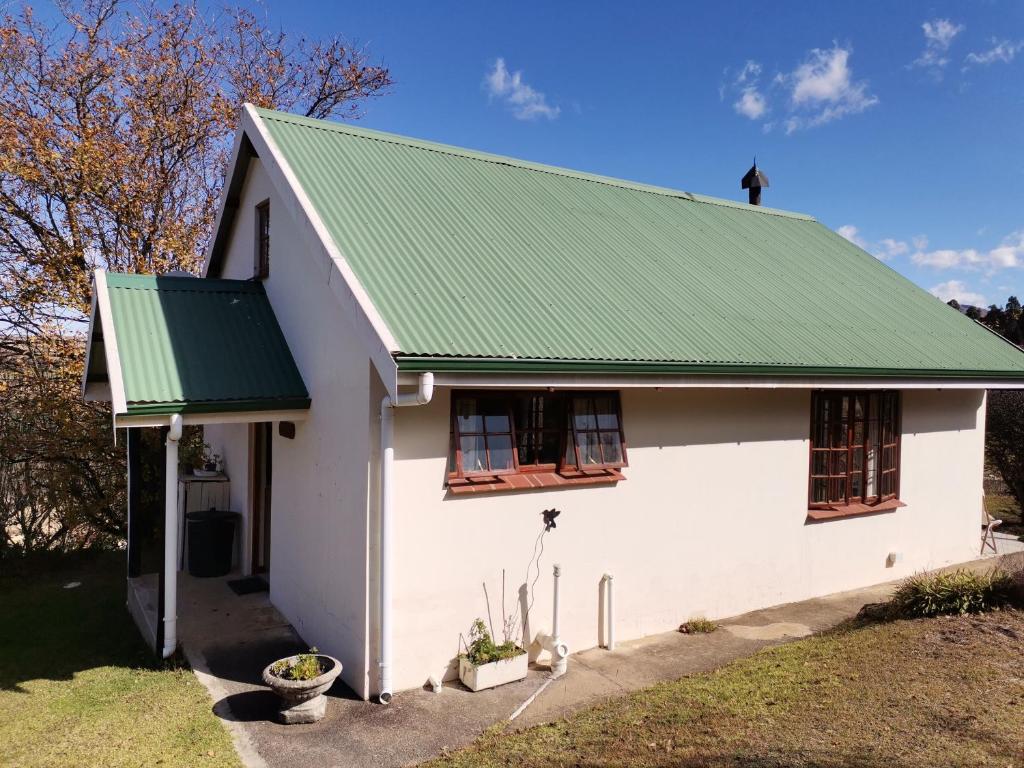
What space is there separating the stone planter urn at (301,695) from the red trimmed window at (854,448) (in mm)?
6678

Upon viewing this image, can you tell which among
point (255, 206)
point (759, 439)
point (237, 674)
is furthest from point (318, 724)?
point (255, 206)

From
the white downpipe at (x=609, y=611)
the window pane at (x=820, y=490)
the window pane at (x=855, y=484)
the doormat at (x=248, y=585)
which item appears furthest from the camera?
the window pane at (x=855, y=484)

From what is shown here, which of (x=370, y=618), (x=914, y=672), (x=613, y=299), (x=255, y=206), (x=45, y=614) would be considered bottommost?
(x=45, y=614)

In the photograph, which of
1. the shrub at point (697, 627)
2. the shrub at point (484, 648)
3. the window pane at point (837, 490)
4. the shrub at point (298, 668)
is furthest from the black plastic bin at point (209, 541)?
the window pane at point (837, 490)

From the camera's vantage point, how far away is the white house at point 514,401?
6301mm

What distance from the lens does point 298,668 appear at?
5.80m

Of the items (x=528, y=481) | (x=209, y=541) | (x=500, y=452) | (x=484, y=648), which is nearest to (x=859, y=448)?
(x=528, y=481)

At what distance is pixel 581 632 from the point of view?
7.27 m

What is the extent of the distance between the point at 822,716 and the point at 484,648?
2.81 m

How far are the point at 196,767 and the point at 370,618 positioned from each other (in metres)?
1.64

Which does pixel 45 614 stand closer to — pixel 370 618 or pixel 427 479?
pixel 370 618

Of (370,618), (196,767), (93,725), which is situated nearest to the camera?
(196,767)

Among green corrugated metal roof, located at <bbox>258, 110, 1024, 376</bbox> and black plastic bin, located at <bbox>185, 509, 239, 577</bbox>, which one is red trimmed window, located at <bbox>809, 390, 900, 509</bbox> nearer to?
green corrugated metal roof, located at <bbox>258, 110, 1024, 376</bbox>

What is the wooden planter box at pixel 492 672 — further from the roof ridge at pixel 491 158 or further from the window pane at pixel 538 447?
the roof ridge at pixel 491 158
